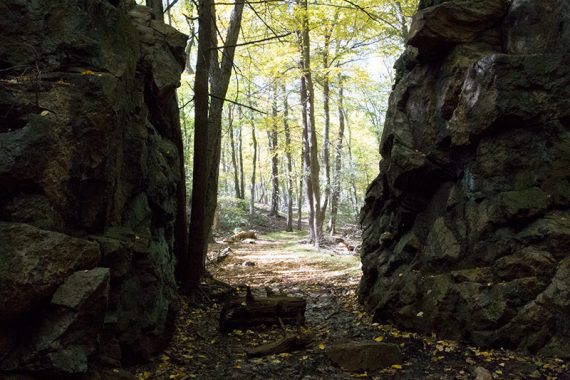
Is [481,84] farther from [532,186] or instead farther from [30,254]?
[30,254]

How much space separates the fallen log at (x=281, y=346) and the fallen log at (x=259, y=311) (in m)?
0.62

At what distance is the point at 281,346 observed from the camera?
19.9ft

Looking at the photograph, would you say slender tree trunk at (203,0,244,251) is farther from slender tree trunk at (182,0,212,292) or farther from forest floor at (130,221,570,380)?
forest floor at (130,221,570,380)

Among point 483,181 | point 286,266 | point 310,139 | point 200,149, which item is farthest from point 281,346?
point 310,139

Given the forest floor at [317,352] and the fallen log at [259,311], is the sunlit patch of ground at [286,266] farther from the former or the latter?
the fallen log at [259,311]

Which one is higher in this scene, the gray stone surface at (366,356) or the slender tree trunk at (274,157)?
the slender tree trunk at (274,157)

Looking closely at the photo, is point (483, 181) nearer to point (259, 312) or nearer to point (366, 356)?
point (366, 356)

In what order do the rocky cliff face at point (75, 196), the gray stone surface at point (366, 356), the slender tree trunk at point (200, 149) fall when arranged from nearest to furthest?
the rocky cliff face at point (75, 196)
the gray stone surface at point (366, 356)
the slender tree trunk at point (200, 149)

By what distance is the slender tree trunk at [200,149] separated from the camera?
27.2ft

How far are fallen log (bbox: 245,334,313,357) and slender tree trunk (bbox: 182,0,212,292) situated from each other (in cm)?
266

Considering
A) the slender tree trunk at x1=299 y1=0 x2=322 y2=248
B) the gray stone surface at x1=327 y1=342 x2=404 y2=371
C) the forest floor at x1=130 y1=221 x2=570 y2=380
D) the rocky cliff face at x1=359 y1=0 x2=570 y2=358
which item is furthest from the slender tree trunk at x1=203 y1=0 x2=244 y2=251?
the slender tree trunk at x1=299 y1=0 x2=322 y2=248

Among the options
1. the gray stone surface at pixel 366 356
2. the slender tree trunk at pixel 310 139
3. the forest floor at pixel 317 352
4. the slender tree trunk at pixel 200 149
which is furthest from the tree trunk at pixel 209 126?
the slender tree trunk at pixel 310 139

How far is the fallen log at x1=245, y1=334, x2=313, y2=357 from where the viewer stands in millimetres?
5922

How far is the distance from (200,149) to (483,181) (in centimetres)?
519
